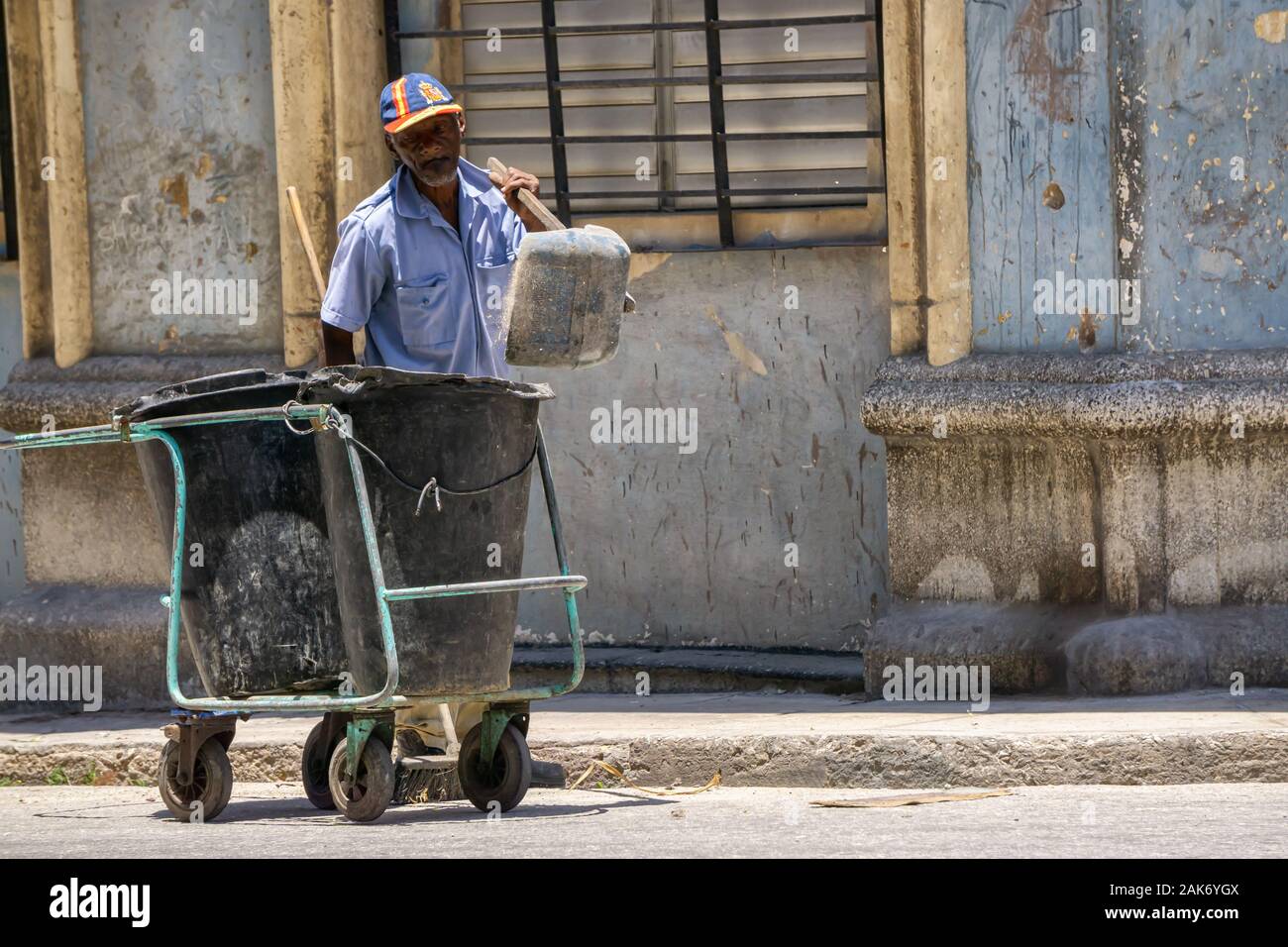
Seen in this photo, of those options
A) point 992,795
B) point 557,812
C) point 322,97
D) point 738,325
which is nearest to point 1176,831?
point 992,795

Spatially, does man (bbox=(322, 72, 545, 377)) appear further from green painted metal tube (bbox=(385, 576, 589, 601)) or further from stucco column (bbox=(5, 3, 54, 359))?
stucco column (bbox=(5, 3, 54, 359))

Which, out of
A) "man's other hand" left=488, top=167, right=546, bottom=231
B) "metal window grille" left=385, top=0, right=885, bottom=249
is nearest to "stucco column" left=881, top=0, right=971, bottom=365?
"metal window grille" left=385, top=0, right=885, bottom=249

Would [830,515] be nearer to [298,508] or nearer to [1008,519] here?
[1008,519]

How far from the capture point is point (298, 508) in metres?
5.46

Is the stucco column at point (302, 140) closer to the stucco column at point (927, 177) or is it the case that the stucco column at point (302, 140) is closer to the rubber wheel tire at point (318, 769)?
the stucco column at point (927, 177)

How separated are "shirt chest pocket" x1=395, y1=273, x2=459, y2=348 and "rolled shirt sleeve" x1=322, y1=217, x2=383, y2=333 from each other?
8 centimetres

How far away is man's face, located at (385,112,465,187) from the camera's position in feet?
18.5

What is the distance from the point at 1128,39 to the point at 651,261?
1928 millimetres

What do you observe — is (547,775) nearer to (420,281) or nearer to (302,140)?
(420,281)

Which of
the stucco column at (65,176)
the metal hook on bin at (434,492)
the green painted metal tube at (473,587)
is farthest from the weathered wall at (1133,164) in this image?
the stucco column at (65,176)

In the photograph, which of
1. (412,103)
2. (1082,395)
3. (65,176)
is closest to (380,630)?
(412,103)

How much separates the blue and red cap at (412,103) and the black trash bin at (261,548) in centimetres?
78

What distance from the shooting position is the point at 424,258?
5.66 metres

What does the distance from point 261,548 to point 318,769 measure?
0.76 m
